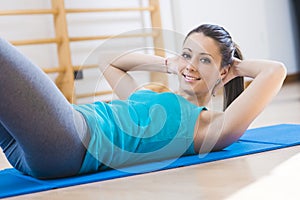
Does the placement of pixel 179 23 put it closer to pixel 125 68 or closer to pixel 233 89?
pixel 125 68

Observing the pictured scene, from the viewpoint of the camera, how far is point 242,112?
5.71 feet

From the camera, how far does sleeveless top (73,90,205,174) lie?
1.65 metres

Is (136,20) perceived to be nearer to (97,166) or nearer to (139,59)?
(139,59)

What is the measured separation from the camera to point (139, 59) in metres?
2.04

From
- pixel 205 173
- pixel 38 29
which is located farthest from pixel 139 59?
pixel 38 29

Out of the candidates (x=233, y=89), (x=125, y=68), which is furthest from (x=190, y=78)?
(x=125, y=68)

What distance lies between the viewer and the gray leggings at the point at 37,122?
4.72ft

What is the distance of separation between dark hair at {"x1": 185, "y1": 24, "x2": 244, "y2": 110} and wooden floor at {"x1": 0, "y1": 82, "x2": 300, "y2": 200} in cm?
24

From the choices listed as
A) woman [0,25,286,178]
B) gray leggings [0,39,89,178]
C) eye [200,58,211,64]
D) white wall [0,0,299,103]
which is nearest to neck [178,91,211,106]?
woman [0,25,286,178]

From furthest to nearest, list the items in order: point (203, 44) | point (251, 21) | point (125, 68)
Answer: point (251, 21) < point (125, 68) < point (203, 44)

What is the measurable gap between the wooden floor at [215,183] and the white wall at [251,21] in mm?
3584

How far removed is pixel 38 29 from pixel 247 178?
3206 millimetres

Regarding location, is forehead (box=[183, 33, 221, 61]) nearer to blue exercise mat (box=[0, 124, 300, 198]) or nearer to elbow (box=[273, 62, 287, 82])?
elbow (box=[273, 62, 287, 82])

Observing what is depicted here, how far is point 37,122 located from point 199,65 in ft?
1.84
